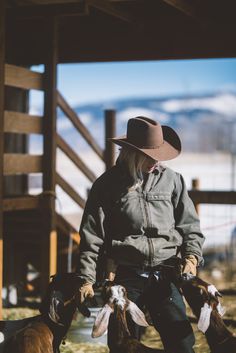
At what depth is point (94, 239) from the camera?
3.84 m

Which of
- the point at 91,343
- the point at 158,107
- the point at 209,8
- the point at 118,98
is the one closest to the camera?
the point at 91,343

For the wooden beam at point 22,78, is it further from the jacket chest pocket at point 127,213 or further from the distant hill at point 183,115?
the distant hill at point 183,115

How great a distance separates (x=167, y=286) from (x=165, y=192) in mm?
595

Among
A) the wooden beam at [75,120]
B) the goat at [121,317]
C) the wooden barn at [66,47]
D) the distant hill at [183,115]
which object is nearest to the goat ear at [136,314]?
the goat at [121,317]

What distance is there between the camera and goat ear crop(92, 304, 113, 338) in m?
3.49

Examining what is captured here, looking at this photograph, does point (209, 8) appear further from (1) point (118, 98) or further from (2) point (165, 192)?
(1) point (118, 98)

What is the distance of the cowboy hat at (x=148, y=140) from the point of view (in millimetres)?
3869

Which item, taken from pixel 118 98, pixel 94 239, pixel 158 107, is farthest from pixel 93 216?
pixel 118 98

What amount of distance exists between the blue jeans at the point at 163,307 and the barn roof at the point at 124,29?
2966 millimetres

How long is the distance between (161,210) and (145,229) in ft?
0.54

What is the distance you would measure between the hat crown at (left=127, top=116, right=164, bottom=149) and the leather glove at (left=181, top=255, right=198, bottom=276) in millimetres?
748

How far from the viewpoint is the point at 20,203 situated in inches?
250

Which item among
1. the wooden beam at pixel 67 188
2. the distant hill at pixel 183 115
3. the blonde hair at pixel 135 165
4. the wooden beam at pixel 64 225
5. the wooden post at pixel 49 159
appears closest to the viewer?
the blonde hair at pixel 135 165

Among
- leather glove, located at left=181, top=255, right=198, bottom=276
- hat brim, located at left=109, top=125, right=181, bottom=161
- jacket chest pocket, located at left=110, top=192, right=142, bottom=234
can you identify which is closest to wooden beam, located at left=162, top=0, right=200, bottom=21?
hat brim, located at left=109, top=125, right=181, bottom=161
